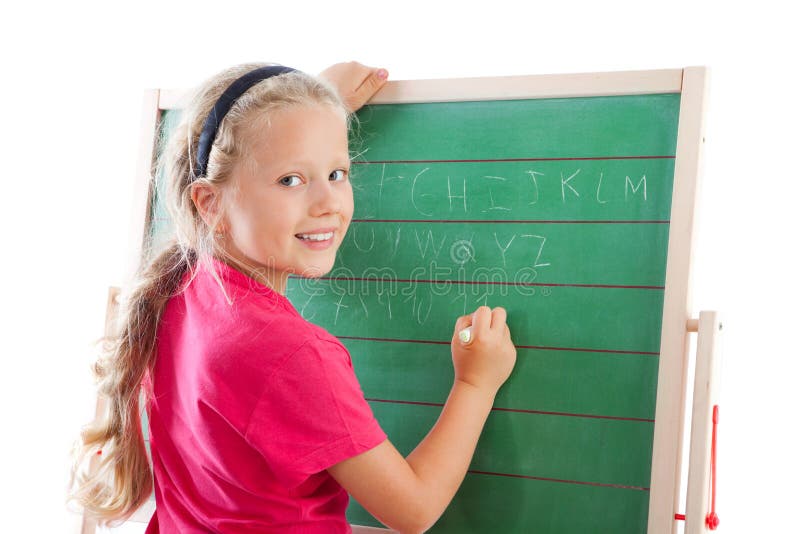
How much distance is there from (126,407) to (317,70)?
0.90 meters

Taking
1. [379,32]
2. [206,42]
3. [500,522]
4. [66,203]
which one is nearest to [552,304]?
[500,522]

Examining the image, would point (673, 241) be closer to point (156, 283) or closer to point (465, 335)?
point (465, 335)

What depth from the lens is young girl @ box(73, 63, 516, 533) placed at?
1041mm

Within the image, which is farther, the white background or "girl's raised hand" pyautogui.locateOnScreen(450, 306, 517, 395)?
the white background

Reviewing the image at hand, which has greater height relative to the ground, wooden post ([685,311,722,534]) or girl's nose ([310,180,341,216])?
girl's nose ([310,180,341,216])

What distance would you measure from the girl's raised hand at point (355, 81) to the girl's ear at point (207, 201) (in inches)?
12.4

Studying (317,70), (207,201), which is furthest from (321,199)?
(317,70)

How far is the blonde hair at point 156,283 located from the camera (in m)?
1.15

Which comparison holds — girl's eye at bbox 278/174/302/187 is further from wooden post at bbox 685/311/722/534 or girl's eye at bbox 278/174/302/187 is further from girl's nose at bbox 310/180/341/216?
wooden post at bbox 685/311/722/534

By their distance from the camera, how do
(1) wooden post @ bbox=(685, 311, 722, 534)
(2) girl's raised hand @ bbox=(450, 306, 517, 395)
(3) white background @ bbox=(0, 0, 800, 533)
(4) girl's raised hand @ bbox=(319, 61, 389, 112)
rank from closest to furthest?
1. (1) wooden post @ bbox=(685, 311, 722, 534)
2. (2) girl's raised hand @ bbox=(450, 306, 517, 395)
3. (4) girl's raised hand @ bbox=(319, 61, 389, 112)
4. (3) white background @ bbox=(0, 0, 800, 533)

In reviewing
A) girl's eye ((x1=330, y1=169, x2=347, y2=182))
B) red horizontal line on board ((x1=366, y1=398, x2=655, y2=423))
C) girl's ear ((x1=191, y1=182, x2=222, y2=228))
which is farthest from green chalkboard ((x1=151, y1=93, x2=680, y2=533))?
girl's ear ((x1=191, y1=182, x2=222, y2=228))

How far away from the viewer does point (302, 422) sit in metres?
1.03

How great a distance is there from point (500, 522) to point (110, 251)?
1.21 meters

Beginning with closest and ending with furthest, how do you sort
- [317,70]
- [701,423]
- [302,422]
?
[302,422] → [701,423] → [317,70]
